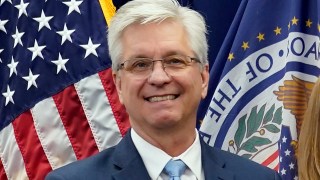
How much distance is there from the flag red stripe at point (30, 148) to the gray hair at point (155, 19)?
152 cm

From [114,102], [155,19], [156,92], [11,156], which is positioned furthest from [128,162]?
[11,156]

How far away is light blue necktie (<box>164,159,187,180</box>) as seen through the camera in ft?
9.09

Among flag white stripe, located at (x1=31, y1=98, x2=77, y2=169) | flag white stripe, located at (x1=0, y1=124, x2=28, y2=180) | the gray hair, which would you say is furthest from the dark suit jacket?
flag white stripe, located at (x1=0, y1=124, x2=28, y2=180)

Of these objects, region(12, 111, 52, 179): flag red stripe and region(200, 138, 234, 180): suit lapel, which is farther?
region(12, 111, 52, 179): flag red stripe

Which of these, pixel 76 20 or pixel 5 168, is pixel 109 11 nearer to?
pixel 76 20

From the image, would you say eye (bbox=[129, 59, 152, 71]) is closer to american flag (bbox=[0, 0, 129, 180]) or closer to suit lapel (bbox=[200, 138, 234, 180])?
suit lapel (bbox=[200, 138, 234, 180])

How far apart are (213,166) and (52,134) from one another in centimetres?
155

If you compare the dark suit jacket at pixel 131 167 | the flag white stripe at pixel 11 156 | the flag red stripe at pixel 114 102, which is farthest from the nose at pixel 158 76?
the flag white stripe at pixel 11 156

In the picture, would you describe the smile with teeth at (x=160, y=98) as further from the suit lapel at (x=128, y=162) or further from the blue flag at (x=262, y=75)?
the blue flag at (x=262, y=75)

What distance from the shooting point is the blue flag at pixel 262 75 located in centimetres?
364

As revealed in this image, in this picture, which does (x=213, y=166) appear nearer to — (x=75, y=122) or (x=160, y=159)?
(x=160, y=159)

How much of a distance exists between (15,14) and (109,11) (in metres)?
0.54

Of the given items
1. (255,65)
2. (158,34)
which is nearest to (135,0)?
(158,34)

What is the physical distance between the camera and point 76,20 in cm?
425
